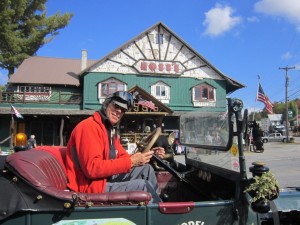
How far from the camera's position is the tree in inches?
1034

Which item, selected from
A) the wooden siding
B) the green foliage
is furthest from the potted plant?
the wooden siding

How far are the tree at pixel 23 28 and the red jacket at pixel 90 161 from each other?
84.5 feet

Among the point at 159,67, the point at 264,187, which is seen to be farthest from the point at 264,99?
the point at 264,187

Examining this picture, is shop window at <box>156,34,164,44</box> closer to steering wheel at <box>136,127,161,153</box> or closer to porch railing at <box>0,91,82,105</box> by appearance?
porch railing at <box>0,91,82,105</box>

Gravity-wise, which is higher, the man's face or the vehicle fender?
the man's face

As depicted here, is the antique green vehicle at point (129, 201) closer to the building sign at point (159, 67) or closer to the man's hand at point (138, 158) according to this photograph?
the man's hand at point (138, 158)

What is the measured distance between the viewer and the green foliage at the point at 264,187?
6.74 feet

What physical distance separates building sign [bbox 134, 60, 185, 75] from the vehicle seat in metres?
23.5

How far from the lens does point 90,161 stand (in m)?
2.46

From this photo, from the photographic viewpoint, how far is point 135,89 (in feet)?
75.2

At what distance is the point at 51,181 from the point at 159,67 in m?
24.2

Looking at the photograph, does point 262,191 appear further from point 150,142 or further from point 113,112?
point 150,142

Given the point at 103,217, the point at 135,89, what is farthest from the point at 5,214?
the point at 135,89

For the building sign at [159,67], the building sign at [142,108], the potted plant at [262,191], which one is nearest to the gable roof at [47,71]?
the building sign at [159,67]
